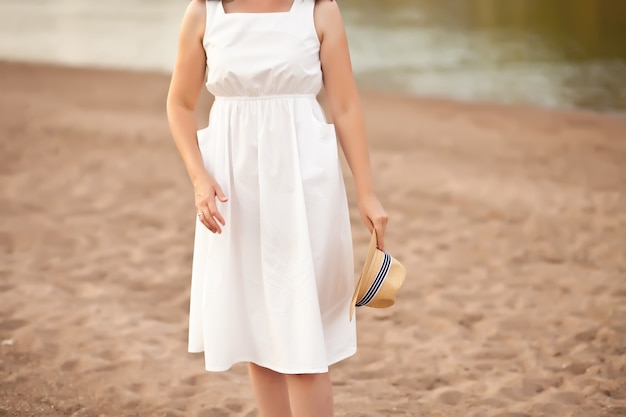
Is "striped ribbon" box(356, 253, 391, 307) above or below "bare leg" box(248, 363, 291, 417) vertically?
above

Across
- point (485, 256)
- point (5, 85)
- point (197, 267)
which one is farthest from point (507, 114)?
point (197, 267)

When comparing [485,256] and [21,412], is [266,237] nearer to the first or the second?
[21,412]

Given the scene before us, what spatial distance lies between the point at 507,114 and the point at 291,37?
9611 mm

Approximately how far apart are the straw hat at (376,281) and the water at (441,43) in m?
11.0

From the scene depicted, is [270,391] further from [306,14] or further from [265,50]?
[306,14]

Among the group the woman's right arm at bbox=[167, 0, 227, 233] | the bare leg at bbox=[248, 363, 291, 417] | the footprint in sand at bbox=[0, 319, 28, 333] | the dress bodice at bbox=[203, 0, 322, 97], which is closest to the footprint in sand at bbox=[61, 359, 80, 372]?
the footprint in sand at bbox=[0, 319, 28, 333]

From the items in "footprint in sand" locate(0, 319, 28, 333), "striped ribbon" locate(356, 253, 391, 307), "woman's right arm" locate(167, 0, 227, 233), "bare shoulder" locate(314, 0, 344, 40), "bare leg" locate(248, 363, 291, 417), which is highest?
"bare shoulder" locate(314, 0, 344, 40)

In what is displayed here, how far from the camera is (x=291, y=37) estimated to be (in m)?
2.83

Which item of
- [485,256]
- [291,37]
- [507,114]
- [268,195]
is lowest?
[507,114]

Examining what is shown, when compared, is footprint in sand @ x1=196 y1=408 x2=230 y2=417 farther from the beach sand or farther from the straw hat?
the straw hat

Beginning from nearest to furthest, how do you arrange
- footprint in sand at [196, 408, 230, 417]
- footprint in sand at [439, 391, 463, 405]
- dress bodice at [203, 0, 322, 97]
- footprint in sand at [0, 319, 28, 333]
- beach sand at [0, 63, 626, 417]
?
dress bodice at [203, 0, 322, 97]
footprint in sand at [196, 408, 230, 417]
footprint in sand at [439, 391, 463, 405]
beach sand at [0, 63, 626, 417]
footprint in sand at [0, 319, 28, 333]

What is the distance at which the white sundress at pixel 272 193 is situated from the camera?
9.32 ft

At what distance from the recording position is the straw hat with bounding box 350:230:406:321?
2887mm

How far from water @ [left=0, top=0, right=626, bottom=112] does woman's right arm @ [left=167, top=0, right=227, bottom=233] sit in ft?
36.5
